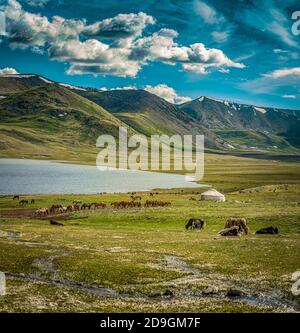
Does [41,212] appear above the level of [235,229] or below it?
below

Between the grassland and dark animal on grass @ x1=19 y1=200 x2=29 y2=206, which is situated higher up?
the grassland

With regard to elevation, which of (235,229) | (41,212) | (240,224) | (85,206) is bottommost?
(41,212)

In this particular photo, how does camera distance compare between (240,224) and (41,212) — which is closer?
(240,224)

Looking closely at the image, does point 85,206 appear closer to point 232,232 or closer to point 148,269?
point 232,232

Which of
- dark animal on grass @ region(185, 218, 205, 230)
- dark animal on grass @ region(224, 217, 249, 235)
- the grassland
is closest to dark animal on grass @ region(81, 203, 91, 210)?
the grassland

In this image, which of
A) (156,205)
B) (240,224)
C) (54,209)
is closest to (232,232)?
(240,224)

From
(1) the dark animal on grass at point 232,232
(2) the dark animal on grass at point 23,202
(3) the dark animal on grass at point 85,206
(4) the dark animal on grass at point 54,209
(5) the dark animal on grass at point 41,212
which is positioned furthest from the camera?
(2) the dark animal on grass at point 23,202

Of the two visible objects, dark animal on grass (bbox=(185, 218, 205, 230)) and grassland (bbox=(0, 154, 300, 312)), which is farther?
dark animal on grass (bbox=(185, 218, 205, 230))

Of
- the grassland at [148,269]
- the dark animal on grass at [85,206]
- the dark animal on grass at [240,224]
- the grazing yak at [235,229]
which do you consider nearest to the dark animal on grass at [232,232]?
the grazing yak at [235,229]

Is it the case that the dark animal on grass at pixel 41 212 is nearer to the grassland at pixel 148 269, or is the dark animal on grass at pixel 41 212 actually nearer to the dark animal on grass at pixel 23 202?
the dark animal on grass at pixel 23 202

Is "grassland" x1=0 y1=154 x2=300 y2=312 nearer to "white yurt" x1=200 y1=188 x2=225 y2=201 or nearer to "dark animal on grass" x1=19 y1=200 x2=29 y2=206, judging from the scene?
"white yurt" x1=200 y1=188 x2=225 y2=201

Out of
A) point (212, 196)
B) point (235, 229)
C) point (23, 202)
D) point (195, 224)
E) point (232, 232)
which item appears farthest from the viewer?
point (212, 196)
